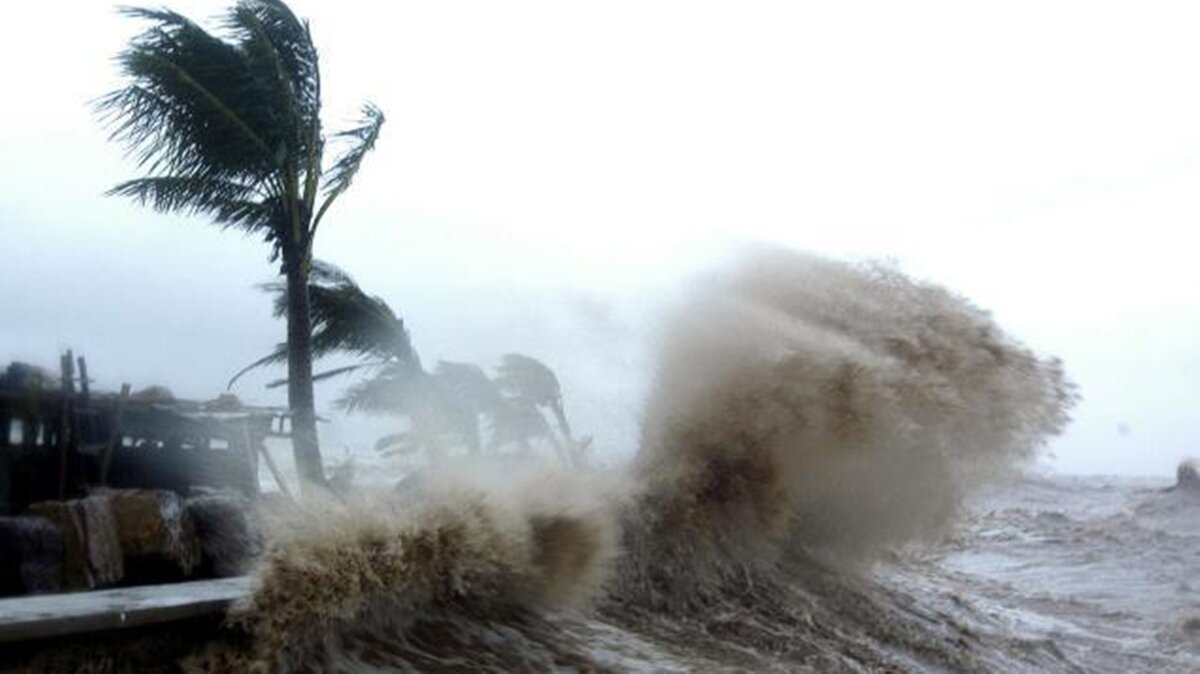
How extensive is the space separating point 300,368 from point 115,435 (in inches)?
114

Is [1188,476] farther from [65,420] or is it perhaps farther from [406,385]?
[65,420]

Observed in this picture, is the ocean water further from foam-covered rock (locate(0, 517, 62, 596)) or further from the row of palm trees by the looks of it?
the row of palm trees

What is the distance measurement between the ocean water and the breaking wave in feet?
0.04

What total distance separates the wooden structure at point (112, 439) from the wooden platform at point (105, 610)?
5594 mm

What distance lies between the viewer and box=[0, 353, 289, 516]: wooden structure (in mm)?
9625

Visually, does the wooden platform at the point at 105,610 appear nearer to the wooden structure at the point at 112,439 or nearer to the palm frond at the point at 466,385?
the wooden structure at the point at 112,439

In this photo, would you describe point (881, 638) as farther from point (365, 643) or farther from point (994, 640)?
point (365, 643)

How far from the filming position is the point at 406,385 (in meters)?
15.4

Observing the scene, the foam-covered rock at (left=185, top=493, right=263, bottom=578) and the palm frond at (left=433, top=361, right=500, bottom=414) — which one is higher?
the palm frond at (left=433, top=361, right=500, bottom=414)

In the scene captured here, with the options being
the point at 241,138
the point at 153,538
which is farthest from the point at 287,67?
the point at 153,538

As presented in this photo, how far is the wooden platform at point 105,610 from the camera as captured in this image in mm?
3271

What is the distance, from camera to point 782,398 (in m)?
7.11

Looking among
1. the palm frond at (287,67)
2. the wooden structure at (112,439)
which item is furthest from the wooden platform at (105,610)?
the palm frond at (287,67)

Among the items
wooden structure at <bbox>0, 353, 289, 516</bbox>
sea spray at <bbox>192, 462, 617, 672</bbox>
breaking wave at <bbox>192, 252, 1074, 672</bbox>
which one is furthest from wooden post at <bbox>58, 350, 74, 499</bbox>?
sea spray at <bbox>192, 462, 617, 672</bbox>
